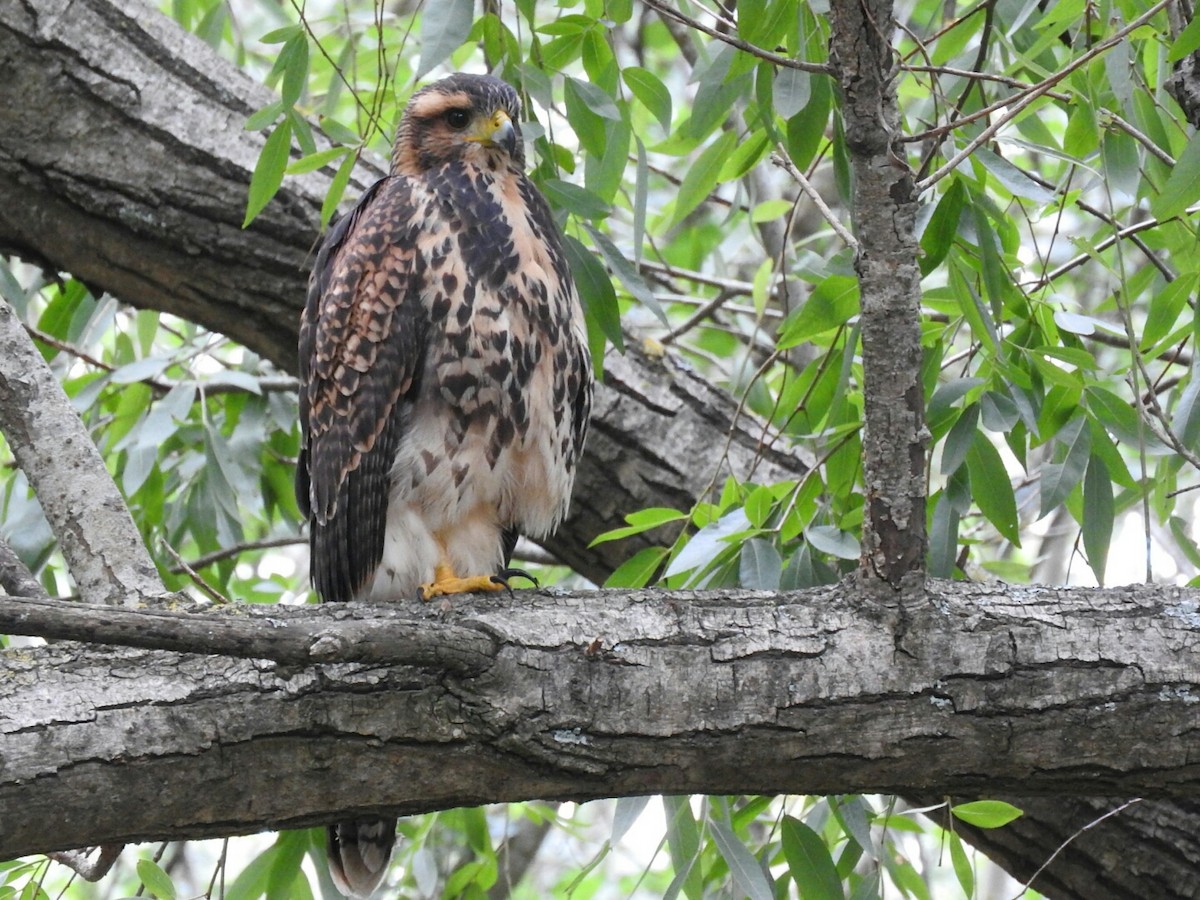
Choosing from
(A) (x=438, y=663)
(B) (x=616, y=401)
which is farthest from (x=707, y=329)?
(A) (x=438, y=663)

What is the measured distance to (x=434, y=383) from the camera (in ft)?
9.16

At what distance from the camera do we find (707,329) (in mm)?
5312

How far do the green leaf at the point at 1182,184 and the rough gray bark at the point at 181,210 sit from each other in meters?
1.31

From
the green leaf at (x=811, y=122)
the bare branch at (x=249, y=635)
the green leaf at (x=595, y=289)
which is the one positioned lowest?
the bare branch at (x=249, y=635)

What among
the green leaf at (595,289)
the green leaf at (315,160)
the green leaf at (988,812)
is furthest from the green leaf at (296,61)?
the green leaf at (988,812)

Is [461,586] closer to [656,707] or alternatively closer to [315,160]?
[656,707]

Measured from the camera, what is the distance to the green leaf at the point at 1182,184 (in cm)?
221

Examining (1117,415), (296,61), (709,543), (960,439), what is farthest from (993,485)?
(296,61)

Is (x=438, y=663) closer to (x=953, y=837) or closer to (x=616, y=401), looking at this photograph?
(x=953, y=837)

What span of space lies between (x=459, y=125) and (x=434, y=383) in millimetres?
681

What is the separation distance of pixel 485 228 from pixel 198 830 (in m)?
1.44

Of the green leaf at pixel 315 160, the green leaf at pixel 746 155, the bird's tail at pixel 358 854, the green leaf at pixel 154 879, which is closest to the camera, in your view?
the green leaf at pixel 154 879

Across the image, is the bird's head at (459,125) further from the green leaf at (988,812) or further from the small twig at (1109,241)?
the green leaf at (988,812)

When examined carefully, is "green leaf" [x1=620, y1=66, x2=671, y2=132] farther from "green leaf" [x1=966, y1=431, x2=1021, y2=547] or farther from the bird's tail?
the bird's tail
